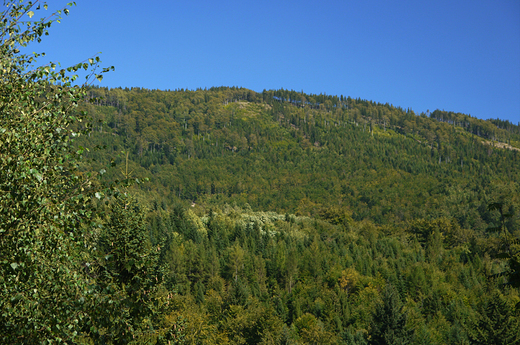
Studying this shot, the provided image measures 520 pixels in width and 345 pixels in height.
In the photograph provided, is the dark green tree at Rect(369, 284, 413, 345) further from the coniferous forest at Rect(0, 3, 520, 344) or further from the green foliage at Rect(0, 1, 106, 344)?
the green foliage at Rect(0, 1, 106, 344)

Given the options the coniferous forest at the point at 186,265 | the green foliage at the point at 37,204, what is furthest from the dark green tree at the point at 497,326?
the green foliage at the point at 37,204

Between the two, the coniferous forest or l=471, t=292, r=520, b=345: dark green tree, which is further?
l=471, t=292, r=520, b=345: dark green tree

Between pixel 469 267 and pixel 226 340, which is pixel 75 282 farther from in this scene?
pixel 469 267

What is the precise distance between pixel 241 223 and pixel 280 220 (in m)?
22.2

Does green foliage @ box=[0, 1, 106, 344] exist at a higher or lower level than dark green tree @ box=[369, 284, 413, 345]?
higher

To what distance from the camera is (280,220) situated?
17075cm

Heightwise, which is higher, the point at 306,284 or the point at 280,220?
the point at 280,220

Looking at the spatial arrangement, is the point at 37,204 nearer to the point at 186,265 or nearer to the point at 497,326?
the point at 497,326

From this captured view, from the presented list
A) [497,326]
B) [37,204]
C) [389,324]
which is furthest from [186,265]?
[37,204]

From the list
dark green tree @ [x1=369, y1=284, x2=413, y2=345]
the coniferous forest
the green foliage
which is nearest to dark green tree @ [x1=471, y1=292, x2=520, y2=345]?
the coniferous forest

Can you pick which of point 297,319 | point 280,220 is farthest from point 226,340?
point 280,220


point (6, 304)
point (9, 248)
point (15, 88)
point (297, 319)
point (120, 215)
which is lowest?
point (297, 319)

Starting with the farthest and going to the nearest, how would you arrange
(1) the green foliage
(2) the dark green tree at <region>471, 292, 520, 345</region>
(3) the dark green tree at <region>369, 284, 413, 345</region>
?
(3) the dark green tree at <region>369, 284, 413, 345</region>
(2) the dark green tree at <region>471, 292, 520, 345</region>
(1) the green foliage

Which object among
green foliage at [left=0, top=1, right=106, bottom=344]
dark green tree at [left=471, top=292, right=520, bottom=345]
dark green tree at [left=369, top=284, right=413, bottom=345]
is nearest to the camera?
green foliage at [left=0, top=1, right=106, bottom=344]
